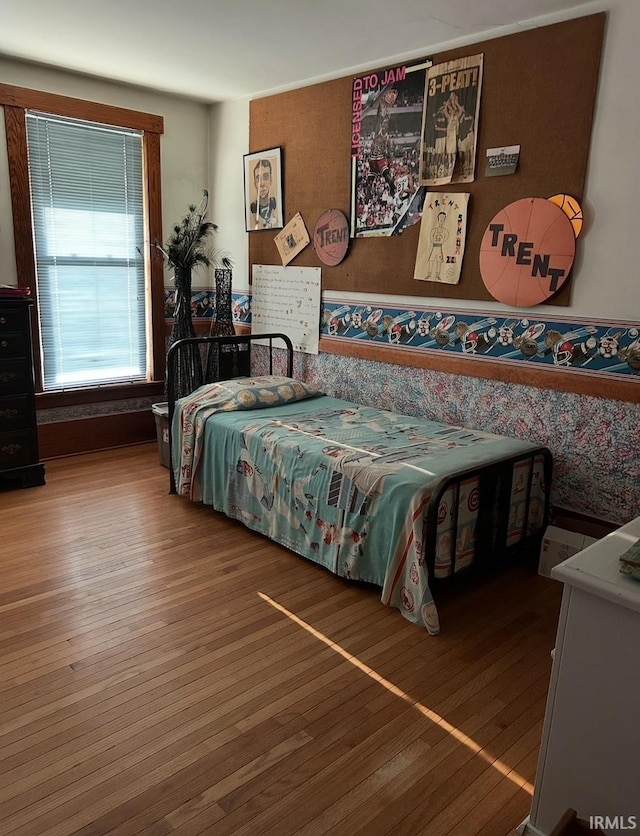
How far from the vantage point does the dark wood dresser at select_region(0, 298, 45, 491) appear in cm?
338

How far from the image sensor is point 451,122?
10.1ft

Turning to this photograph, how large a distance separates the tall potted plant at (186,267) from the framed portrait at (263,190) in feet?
1.07

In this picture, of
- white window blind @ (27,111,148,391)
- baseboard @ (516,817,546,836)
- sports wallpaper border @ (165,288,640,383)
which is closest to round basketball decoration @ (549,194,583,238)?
sports wallpaper border @ (165,288,640,383)

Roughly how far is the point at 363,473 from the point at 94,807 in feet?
4.69

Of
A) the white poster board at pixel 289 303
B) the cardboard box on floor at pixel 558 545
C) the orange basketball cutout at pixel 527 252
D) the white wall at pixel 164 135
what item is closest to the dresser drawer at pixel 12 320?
the white wall at pixel 164 135

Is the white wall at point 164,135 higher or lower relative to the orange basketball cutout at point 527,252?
higher

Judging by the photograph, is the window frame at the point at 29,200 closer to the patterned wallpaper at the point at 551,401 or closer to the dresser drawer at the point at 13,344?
the dresser drawer at the point at 13,344

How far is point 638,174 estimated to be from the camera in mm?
2516

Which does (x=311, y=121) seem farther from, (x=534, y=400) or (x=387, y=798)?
(x=387, y=798)

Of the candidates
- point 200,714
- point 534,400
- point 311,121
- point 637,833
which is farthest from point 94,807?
point 311,121

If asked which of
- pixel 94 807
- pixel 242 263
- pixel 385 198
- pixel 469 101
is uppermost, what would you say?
pixel 469 101

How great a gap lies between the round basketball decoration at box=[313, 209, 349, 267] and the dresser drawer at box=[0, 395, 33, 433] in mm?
1935

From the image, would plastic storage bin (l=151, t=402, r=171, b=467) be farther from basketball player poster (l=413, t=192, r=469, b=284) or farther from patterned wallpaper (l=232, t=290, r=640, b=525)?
basketball player poster (l=413, t=192, r=469, b=284)

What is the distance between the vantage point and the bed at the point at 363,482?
2.36 meters
